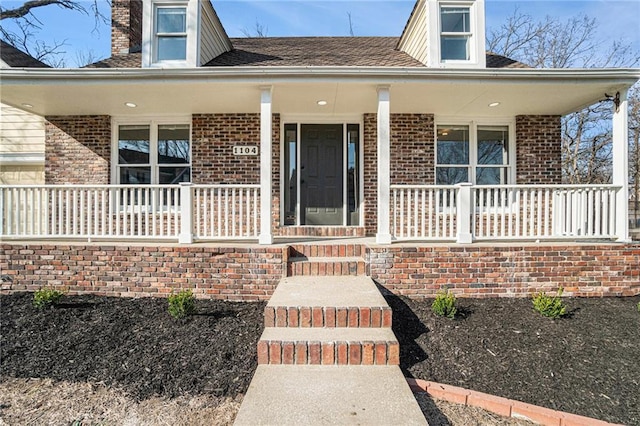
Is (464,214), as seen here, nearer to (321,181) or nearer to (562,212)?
(562,212)

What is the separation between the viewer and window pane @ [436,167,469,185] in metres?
6.75

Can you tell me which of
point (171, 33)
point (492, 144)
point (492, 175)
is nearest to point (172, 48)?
point (171, 33)

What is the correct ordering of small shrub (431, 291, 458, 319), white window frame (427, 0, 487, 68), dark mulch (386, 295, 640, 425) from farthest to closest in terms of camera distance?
1. white window frame (427, 0, 487, 68)
2. small shrub (431, 291, 458, 319)
3. dark mulch (386, 295, 640, 425)

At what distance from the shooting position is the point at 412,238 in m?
4.92

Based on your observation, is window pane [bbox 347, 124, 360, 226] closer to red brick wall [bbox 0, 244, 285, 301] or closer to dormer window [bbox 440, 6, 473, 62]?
dormer window [bbox 440, 6, 473, 62]

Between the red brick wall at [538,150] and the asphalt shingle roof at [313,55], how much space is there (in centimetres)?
116

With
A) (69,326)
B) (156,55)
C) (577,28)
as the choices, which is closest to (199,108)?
(156,55)

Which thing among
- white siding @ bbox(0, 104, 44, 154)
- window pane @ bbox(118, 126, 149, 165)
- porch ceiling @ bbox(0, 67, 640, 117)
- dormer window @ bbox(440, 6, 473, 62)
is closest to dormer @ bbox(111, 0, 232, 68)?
porch ceiling @ bbox(0, 67, 640, 117)

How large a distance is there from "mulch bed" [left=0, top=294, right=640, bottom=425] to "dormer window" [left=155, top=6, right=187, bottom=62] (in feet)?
14.9

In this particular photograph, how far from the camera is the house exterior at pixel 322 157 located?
14.9 feet

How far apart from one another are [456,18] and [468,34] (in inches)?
16.2

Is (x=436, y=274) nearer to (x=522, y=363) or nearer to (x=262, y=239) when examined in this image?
(x=522, y=363)

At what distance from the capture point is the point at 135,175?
22.2ft

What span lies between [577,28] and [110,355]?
20152 mm
